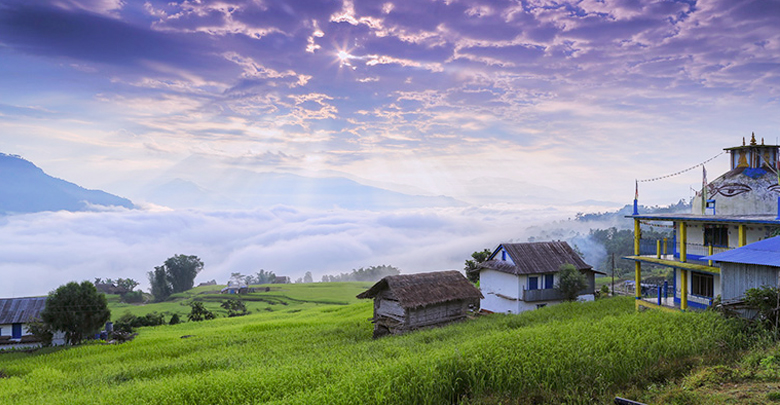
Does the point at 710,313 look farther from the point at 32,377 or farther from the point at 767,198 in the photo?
the point at 32,377

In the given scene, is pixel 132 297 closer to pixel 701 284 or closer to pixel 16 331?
pixel 16 331

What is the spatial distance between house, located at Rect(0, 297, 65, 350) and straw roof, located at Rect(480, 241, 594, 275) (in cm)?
4289

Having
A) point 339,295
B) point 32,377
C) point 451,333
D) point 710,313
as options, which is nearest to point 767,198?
point 710,313

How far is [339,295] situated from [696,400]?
83441 mm

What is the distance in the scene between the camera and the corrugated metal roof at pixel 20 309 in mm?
40500

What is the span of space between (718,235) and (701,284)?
2863 mm

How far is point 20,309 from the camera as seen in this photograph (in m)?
41.6

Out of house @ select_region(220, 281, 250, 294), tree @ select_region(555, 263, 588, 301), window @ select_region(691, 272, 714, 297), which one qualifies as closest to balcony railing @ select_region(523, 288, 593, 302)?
tree @ select_region(555, 263, 588, 301)

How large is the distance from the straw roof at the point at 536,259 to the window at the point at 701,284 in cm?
1356

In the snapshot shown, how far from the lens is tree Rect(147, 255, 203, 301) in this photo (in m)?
111

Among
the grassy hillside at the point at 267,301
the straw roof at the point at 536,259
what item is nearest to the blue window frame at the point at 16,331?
the grassy hillside at the point at 267,301

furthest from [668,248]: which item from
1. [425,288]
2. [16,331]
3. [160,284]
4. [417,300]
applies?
Result: [160,284]

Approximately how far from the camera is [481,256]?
156 ft

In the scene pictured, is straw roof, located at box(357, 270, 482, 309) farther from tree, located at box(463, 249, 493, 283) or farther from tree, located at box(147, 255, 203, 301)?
tree, located at box(147, 255, 203, 301)
